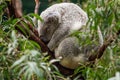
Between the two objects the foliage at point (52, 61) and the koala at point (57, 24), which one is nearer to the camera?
the foliage at point (52, 61)

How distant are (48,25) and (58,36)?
4.4 inches

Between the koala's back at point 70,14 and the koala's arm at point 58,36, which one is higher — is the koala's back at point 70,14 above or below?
above

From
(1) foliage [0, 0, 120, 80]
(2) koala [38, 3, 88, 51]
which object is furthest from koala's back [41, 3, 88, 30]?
(1) foliage [0, 0, 120, 80]

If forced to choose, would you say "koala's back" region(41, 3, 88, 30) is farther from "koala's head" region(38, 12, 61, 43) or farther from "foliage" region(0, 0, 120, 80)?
"foliage" region(0, 0, 120, 80)

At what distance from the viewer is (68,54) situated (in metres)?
2.57

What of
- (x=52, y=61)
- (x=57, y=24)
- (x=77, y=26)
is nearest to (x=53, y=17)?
(x=57, y=24)

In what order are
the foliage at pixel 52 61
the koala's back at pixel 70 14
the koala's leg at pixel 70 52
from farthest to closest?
the koala's back at pixel 70 14, the koala's leg at pixel 70 52, the foliage at pixel 52 61

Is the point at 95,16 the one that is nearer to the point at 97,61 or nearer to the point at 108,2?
the point at 108,2

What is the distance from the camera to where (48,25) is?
261 centimetres

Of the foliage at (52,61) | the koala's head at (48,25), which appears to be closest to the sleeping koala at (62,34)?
Answer: the koala's head at (48,25)

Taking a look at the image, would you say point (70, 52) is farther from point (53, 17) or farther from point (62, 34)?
point (53, 17)

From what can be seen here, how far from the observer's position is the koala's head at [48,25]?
2574 mm

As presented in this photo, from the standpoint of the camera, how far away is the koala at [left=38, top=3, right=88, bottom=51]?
101 inches

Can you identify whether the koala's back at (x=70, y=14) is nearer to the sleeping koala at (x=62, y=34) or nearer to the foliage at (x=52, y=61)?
the sleeping koala at (x=62, y=34)
